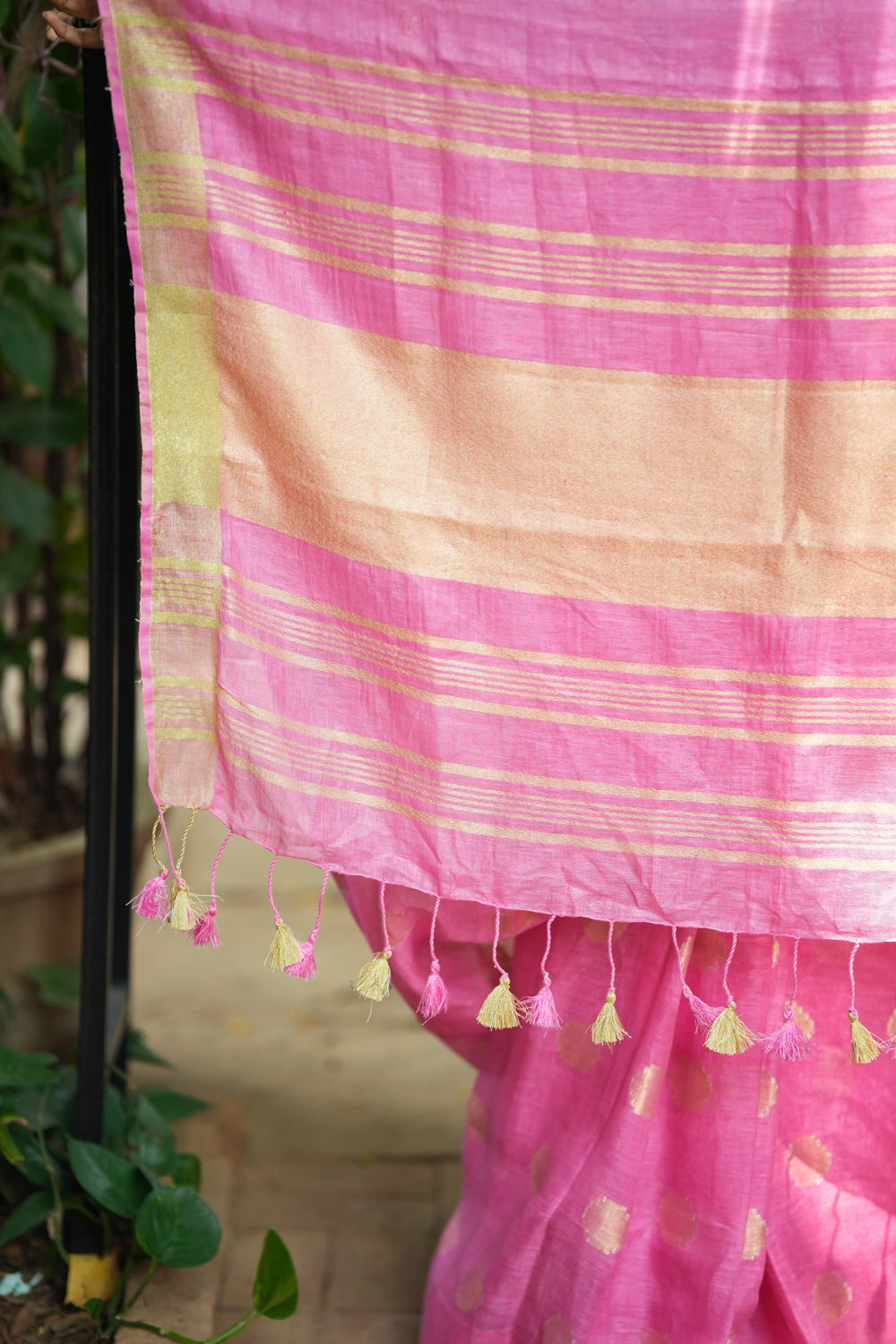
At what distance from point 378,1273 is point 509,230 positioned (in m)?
1.41

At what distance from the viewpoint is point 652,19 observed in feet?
3.47

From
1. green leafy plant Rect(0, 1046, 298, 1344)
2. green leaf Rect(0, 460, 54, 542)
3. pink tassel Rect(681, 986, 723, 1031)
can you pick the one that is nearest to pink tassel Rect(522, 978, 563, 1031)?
pink tassel Rect(681, 986, 723, 1031)

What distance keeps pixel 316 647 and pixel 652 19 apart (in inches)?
25.2

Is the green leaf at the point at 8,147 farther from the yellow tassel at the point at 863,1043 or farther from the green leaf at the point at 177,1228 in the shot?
the yellow tassel at the point at 863,1043

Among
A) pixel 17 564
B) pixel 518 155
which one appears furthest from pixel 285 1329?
pixel 518 155

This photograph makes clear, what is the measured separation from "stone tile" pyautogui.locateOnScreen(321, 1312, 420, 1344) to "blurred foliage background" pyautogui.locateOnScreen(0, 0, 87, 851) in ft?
3.19

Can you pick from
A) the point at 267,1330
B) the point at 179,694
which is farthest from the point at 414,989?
the point at 267,1330

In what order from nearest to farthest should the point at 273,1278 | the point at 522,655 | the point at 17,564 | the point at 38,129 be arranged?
the point at 522,655 < the point at 273,1278 < the point at 38,129 < the point at 17,564

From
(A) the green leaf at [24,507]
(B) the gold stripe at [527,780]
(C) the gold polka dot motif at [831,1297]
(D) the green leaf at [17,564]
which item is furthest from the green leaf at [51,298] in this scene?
(C) the gold polka dot motif at [831,1297]

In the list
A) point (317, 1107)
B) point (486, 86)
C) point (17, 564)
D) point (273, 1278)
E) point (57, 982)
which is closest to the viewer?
point (486, 86)

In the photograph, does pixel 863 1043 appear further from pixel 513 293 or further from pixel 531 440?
pixel 513 293

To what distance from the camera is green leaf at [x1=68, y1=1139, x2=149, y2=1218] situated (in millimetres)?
1524

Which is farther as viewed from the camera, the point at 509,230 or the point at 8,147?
the point at 8,147

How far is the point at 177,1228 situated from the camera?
1.50 metres
